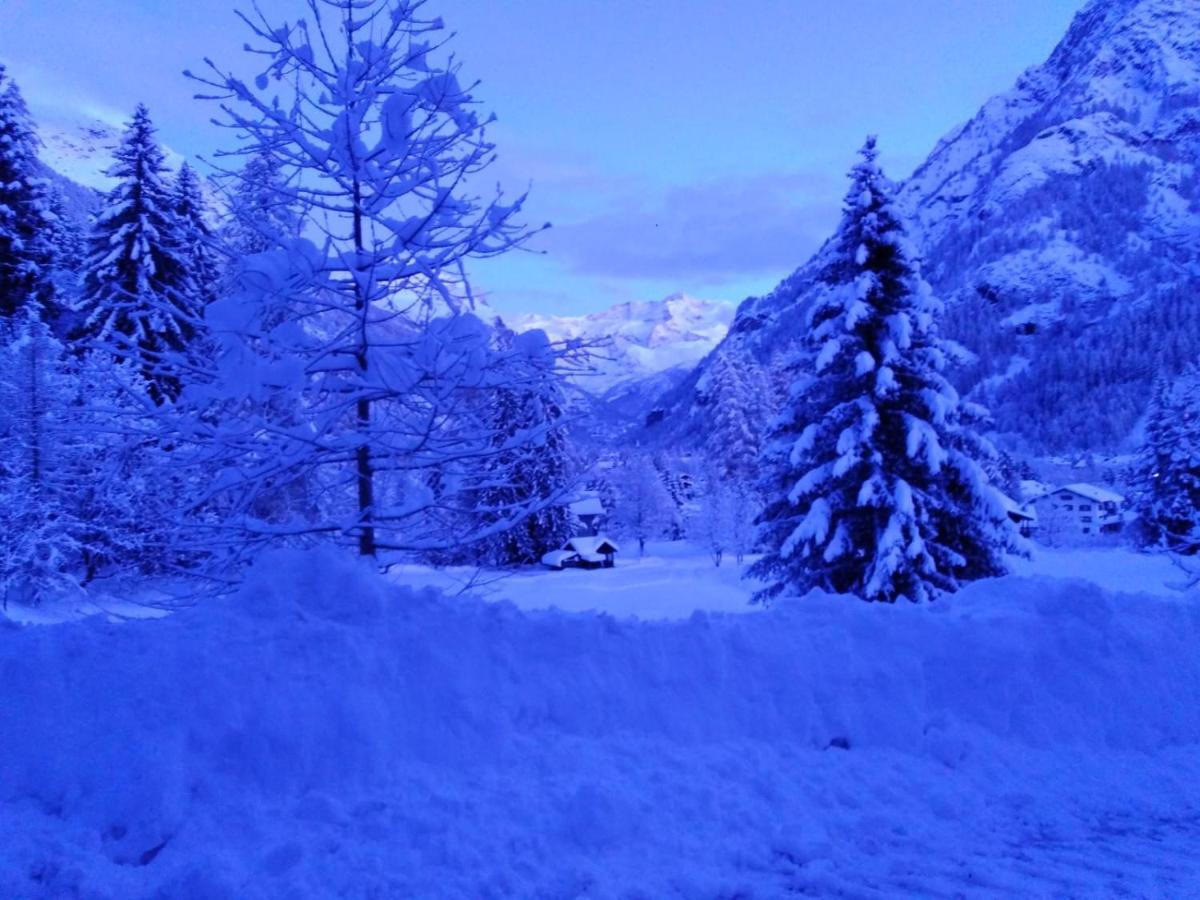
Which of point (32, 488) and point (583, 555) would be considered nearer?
point (32, 488)

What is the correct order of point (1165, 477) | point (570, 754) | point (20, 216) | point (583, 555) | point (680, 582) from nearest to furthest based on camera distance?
point (570, 754)
point (20, 216)
point (1165, 477)
point (680, 582)
point (583, 555)

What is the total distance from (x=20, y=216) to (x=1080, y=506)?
10103 cm

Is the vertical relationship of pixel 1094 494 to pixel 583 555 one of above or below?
above

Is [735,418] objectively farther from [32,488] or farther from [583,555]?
[32,488]

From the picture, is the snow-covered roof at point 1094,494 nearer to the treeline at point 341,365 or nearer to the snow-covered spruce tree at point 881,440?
the snow-covered spruce tree at point 881,440

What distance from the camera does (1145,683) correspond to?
6.09 m

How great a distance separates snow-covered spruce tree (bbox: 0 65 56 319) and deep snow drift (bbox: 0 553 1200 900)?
2265cm

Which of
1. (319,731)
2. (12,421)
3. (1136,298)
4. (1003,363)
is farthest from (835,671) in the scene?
(1136,298)

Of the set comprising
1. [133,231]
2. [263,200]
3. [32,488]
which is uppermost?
[133,231]

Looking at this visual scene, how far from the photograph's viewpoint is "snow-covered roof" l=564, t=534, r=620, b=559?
4634 centimetres

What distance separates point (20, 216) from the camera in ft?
75.8

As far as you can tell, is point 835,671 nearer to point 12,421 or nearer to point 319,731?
point 319,731

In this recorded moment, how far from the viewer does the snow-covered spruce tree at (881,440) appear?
1383 centimetres

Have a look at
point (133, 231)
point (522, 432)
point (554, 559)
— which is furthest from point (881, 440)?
point (554, 559)
